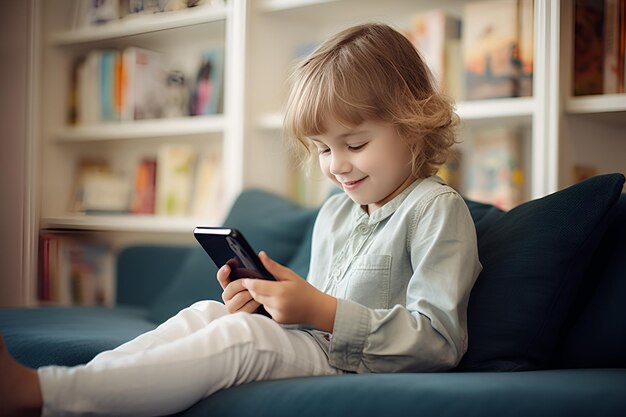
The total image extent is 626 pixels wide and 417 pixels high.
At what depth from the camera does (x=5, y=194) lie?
9.22 feet

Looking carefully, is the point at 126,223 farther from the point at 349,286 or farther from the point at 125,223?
the point at 349,286

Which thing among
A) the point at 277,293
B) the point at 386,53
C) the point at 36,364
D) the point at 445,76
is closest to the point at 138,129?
the point at 445,76

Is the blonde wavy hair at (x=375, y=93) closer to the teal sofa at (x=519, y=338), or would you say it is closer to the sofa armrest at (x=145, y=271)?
the teal sofa at (x=519, y=338)

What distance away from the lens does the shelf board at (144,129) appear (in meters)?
2.45

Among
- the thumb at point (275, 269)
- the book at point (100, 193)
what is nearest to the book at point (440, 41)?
the thumb at point (275, 269)

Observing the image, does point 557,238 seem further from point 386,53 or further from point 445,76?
point 445,76

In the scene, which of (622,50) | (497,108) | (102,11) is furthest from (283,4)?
(622,50)

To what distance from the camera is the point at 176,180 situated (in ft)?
8.81

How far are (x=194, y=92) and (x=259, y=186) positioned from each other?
19.2 inches

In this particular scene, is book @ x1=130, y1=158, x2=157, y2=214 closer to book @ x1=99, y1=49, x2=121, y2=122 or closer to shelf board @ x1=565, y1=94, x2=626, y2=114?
book @ x1=99, y1=49, x2=121, y2=122

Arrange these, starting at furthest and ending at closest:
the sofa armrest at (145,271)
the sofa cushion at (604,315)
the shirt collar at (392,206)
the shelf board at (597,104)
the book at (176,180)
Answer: the book at (176,180)
the sofa armrest at (145,271)
the shelf board at (597,104)
the shirt collar at (392,206)
the sofa cushion at (604,315)

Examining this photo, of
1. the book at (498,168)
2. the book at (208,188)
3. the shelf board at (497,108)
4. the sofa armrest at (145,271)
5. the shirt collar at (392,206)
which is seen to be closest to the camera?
the shirt collar at (392,206)

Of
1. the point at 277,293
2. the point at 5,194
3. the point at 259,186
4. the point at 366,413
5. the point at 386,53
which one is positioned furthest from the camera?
the point at 5,194

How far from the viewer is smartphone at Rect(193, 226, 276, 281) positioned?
110 cm
